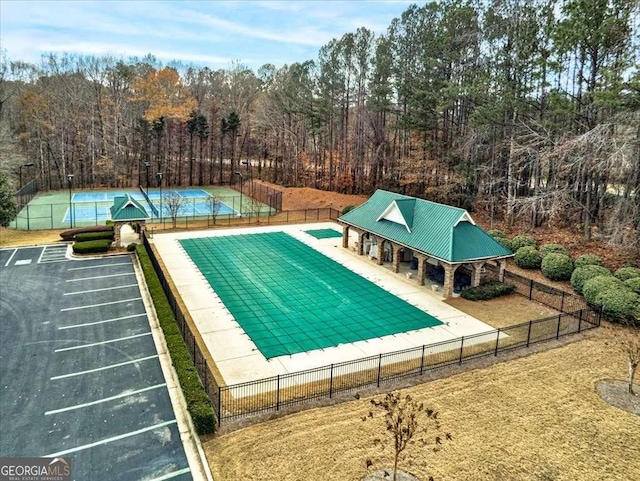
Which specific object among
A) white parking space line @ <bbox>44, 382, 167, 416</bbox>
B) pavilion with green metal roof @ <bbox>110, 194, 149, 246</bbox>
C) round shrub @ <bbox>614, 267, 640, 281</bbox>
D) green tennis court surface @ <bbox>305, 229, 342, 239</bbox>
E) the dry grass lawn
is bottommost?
white parking space line @ <bbox>44, 382, 167, 416</bbox>

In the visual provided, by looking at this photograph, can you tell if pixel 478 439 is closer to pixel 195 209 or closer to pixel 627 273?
pixel 627 273

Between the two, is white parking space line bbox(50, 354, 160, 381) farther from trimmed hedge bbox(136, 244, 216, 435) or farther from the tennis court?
Answer: the tennis court

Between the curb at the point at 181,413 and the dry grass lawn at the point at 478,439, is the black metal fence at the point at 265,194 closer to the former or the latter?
the curb at the point at 181,413

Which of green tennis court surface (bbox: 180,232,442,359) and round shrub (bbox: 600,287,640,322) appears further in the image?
round shrub (bbox: 600,287,640,322)

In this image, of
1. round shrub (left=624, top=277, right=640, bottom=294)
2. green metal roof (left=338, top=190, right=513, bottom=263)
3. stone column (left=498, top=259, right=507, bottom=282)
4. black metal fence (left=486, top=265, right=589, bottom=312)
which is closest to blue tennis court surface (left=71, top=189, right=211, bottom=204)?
green metal roof (left=338, top=190, right=513, bottom=263)

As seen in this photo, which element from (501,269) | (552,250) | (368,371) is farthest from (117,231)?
(552,250)

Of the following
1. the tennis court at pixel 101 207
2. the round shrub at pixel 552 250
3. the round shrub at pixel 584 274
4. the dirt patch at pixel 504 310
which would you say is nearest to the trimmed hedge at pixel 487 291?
the dirt patch at pixel 504 310
